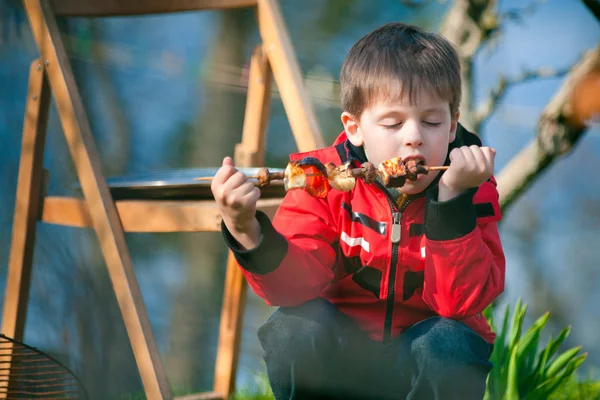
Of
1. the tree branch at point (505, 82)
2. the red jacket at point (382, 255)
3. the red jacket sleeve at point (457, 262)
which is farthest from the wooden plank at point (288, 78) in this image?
the tree branch at point (505, 82)

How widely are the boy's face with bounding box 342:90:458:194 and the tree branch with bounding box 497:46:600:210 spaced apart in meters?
1.21

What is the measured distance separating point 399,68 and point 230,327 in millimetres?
1041

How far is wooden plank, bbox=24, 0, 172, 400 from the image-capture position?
1530mm

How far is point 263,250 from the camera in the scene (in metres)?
1.15

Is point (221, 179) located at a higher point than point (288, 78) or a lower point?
lower

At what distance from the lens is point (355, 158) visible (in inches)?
50.6

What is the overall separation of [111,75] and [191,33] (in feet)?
1.78

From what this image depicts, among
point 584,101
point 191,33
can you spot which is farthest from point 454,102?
point 191,33

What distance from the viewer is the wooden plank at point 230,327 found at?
78.7 inches

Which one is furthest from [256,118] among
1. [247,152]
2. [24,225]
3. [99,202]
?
[24,225]

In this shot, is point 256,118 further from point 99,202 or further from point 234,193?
point 234,193

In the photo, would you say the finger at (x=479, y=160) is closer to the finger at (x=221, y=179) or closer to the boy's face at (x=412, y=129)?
the boy's face at (x=412, y=129)

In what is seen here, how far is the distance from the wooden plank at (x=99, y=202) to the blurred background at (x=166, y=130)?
671 mm

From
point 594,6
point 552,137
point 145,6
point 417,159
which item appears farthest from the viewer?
point 552,137
